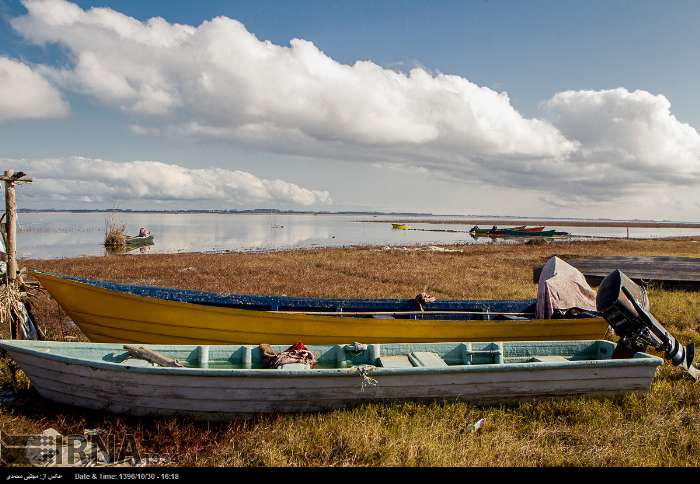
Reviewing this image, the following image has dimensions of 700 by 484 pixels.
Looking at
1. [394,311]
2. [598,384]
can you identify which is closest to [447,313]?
[394,311]

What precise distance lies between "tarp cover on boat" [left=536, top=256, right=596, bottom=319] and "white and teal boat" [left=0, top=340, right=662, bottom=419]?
7.26 feet

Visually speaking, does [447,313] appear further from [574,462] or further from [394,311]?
[574,462]

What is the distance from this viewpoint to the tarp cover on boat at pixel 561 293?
9203 millimetres

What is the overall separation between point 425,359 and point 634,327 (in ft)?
11.3

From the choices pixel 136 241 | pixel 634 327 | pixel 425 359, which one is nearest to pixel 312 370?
pixel 425 359

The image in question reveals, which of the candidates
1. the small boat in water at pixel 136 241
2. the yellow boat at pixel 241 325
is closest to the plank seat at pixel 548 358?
the yellow boat at pixel 241 325

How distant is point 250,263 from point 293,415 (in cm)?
2077

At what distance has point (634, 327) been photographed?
7426 millimetres

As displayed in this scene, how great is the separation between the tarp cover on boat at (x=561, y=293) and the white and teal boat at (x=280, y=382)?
7.26ft

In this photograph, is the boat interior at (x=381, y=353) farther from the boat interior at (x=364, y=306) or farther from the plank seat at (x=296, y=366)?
the boat interior at (x=364, y=306)

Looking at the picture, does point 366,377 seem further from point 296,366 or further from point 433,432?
point 296,366

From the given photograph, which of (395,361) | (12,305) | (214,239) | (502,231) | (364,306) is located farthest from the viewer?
(502,231)
